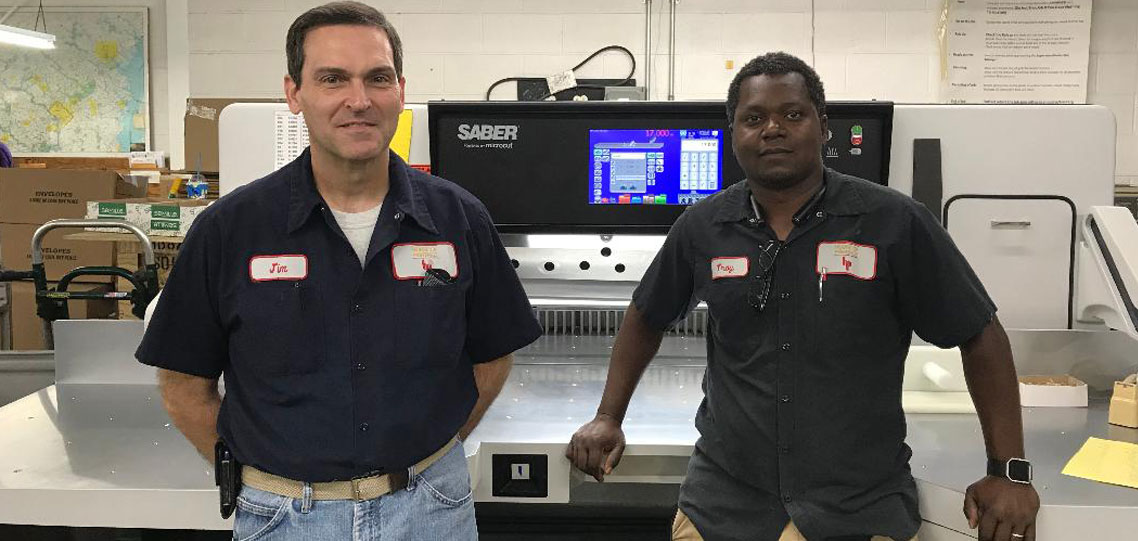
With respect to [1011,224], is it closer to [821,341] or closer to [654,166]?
[654,166]

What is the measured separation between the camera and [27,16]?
650cm

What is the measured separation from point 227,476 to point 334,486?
0.48ft

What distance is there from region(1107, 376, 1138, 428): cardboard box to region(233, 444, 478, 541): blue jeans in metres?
1.18

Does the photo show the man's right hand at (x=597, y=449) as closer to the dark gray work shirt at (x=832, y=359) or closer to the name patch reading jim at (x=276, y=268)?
the dark gray work shirt at (x=832, y=359)

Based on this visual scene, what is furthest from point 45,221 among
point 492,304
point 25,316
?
point 492,304

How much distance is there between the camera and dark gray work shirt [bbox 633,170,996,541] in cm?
127

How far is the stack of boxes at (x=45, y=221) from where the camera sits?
5.00 meters

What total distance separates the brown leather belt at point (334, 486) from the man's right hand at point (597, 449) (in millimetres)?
340

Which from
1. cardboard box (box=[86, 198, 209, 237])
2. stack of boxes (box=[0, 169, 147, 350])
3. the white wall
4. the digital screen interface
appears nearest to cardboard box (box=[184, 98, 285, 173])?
the white wall

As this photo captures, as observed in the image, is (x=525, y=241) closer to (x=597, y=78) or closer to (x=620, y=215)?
(x=620, y=215)

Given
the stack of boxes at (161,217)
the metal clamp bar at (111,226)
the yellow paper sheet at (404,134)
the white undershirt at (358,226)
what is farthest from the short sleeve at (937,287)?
the stack of boxes at (161,217)

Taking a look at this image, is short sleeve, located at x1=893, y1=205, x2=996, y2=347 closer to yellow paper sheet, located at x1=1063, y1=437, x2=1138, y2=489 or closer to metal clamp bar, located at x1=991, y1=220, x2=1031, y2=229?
yellow paper sheet, located at x1=1063, y1=437, x2=1138, y2=489

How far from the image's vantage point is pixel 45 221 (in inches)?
205

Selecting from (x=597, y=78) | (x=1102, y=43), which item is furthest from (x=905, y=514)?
(x=1102, y=43)
